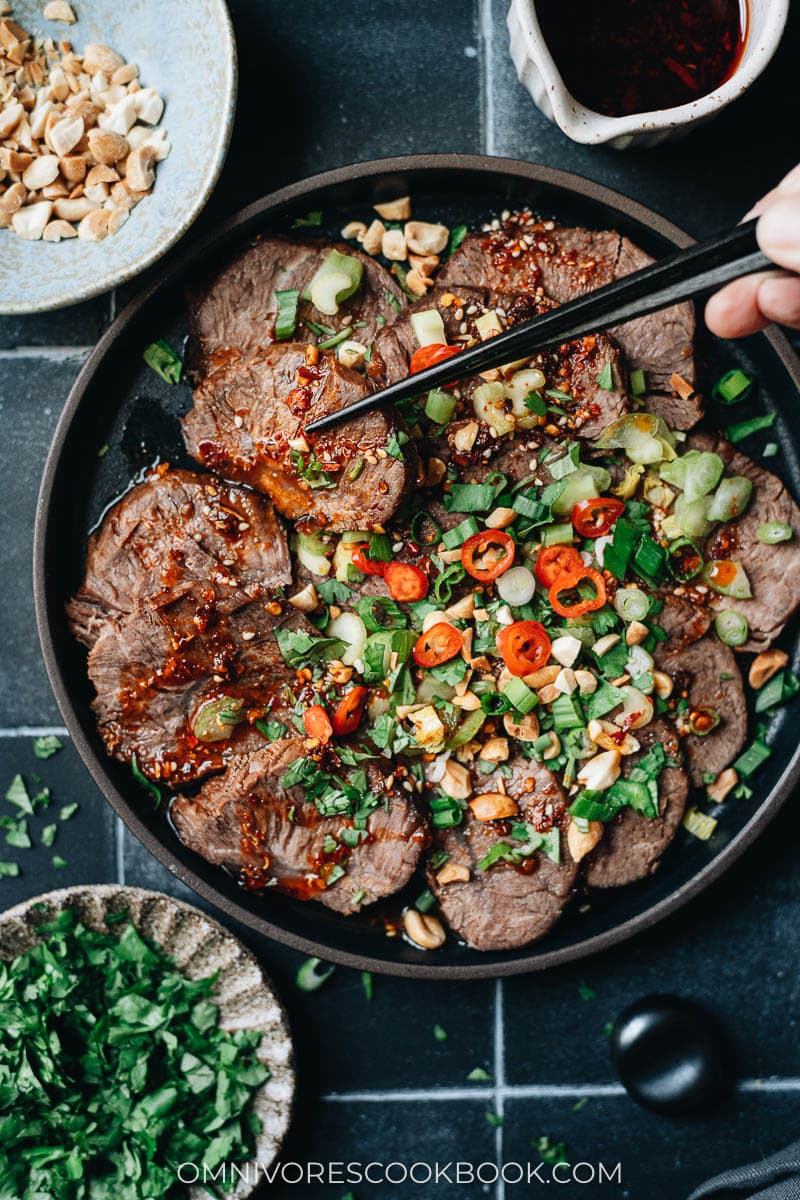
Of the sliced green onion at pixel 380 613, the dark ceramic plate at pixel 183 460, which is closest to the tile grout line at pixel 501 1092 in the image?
the dark ceramic plate at pixel 183 460

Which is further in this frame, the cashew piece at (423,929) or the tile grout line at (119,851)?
the tile grout line at (119,851)

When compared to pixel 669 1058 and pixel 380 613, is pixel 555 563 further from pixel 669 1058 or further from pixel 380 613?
pixel 669 1058

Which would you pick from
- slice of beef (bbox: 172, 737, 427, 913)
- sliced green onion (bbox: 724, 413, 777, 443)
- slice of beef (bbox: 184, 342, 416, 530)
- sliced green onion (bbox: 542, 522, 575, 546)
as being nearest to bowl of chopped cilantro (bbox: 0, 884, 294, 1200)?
slice of beef (bbox: 172, 737, 427, 913)

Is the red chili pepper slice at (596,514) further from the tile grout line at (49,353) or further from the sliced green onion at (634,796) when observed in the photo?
the tile grout line at (49,353)

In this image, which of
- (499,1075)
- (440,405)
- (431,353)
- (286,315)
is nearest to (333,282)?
(286,315)

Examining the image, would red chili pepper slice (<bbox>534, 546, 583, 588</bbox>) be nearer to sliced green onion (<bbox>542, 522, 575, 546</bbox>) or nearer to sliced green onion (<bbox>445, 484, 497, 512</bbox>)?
sliced green onion (<bbox>542, 522, 575, 546</bbox>)
